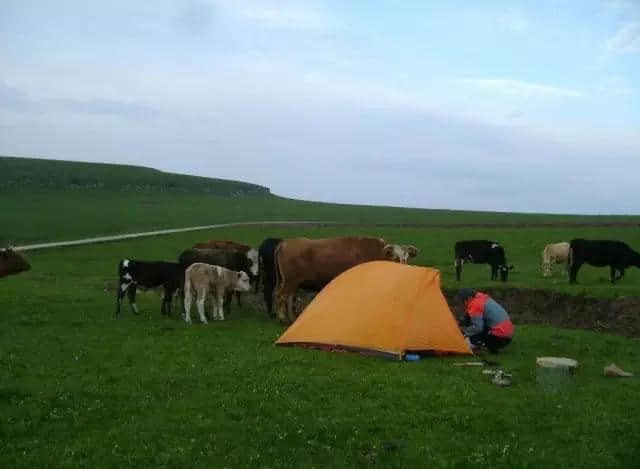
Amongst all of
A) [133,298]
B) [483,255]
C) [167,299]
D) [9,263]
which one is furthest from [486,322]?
[483,255]

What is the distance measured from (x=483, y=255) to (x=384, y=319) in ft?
56.8

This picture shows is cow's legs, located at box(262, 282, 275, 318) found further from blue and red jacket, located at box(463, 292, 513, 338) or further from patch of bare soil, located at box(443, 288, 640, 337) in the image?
blue and red jacket, located at box(463, 292, 513, 338)

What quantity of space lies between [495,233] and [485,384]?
46.0 m

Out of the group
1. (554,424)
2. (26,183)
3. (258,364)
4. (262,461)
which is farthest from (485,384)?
(26,183)

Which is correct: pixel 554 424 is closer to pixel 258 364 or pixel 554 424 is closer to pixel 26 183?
pixel 258 364

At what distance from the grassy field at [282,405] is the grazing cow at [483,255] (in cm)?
1308

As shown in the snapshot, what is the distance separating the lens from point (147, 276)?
1961 cm

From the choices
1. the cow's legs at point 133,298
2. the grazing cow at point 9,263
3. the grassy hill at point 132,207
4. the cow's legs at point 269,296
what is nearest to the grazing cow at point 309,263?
the cow's legs at point 269,296

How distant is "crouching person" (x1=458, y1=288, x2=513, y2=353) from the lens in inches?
583

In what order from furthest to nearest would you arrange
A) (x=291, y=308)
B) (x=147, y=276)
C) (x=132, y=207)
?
(x=132, y=207), (x=147, y=276), (x=291, y=308)

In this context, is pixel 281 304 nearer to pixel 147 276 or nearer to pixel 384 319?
pixel 147 276

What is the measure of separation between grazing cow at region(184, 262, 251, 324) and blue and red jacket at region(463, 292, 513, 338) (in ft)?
22.7

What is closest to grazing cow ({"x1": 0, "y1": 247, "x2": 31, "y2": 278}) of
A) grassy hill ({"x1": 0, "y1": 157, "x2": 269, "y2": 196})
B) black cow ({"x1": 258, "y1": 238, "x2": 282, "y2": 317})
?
black cow ({"x1": 258, "y1": 238, "x2": 282, "y2": 317})

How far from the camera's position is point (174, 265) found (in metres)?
A: 19.9
